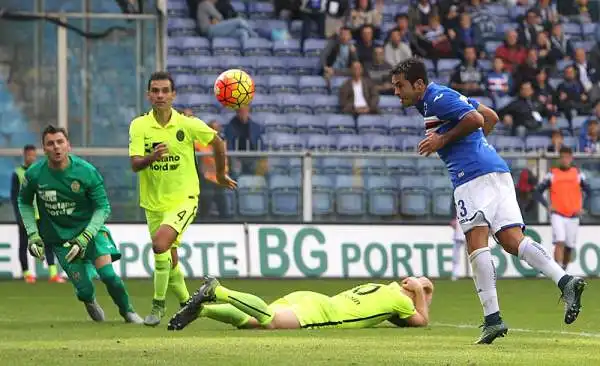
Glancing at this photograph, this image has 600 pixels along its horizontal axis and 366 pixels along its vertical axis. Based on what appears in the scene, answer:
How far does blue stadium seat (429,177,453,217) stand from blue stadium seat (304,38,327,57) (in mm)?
5595

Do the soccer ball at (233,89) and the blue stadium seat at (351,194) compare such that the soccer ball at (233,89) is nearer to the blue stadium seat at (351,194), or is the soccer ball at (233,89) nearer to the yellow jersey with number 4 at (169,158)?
the yellow jersey with number 4 at (169,158)

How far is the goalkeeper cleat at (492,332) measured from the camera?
12.5 metres

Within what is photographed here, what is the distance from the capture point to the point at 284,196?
26156 mm

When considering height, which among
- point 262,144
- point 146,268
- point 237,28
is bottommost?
point 146,268

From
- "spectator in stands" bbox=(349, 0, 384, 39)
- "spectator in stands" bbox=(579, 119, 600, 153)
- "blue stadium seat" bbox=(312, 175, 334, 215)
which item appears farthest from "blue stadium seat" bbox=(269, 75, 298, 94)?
"spectator in stands" bbox=(579, 119, 600, 153)

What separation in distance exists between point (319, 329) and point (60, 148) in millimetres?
3144

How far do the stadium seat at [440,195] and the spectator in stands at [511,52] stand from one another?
5.91 meters

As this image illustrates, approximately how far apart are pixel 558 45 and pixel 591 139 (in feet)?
13.9

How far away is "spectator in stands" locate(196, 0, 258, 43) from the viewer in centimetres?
3119

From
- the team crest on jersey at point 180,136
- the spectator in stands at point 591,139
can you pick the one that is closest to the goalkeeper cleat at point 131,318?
the team crest on jersey at point 180,136

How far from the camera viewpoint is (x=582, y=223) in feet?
88.9

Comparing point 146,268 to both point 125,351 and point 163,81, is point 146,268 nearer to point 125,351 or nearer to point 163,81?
point 163,81

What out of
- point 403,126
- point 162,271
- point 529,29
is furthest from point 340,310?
point 529,29

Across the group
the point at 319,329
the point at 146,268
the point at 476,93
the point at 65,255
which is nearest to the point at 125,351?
the point at 319,329
